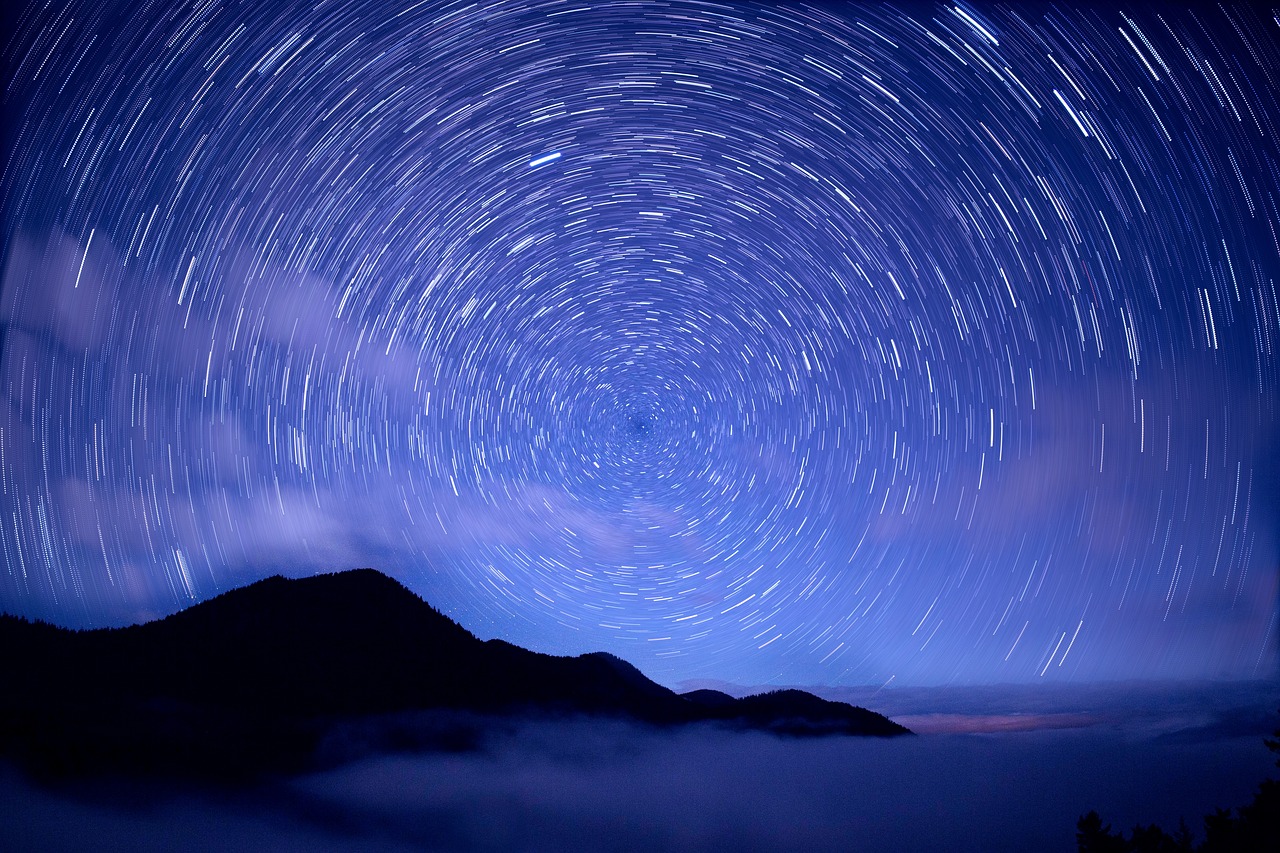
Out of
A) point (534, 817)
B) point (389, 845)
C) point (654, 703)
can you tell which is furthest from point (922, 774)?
point (389, 845)

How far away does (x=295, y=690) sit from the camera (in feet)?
287

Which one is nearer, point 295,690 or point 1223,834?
point 1223,834

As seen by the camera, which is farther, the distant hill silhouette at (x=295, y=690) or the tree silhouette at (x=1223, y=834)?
the distant hill silhouette at (x=295, y=690)

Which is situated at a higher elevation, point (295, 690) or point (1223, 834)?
point (295, 690)

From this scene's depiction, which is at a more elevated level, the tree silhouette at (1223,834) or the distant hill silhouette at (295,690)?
the distant hill silhouette at (295,690)

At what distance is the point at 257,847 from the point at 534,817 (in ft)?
164

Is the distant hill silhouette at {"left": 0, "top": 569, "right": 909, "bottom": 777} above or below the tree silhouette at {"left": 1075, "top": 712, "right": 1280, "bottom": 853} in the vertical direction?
above

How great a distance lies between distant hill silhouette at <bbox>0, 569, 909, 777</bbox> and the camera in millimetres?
59344

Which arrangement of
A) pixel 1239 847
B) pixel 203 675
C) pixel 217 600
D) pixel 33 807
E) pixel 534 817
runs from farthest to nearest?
pixel 534 817
pixel 217 600
pixel 203 675
pixel 33 807
pixel 1239 847

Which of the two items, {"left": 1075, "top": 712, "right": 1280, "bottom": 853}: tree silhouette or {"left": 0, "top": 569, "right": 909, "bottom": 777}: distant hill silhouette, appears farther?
{"left": 0, "top": 569, "right": 909, "bottom": 777}: distant hill silhouette

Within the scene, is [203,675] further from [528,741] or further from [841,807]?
[841,807]

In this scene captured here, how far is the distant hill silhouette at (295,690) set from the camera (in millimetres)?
59344

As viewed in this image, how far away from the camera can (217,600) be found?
306ft

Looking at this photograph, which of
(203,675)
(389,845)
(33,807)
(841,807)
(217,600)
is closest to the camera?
(33,807)
